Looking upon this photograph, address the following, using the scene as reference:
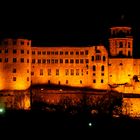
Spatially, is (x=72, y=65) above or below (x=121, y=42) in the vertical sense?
below

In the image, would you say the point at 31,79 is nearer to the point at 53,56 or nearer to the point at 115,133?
the point at 53,56

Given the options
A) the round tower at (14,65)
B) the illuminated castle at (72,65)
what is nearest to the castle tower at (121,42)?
the illuminated castle at (72,65)

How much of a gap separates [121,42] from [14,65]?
18.8 meters

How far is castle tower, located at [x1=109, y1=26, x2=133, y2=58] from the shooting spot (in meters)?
71.9

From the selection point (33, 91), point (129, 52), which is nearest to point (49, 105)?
point (33, 91)

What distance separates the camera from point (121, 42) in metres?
72.1

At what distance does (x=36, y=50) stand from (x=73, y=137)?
44.8 meters

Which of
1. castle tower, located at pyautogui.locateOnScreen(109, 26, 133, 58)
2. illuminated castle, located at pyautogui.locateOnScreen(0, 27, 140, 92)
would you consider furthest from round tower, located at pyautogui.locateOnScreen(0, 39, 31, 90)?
castle tower, located at pyautogui.locateOnScreen(109, 26, 133, 58)

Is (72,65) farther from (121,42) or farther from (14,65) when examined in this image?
(14,65)

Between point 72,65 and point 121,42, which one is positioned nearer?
point 121,42

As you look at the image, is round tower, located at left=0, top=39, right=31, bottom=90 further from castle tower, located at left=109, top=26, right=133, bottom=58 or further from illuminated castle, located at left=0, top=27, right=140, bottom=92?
castle tower, located at left=109, top=26, right=133, bottom=58

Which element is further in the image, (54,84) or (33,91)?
(54,84)

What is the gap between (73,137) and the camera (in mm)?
31234

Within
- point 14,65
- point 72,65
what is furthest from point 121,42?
point 14,65
